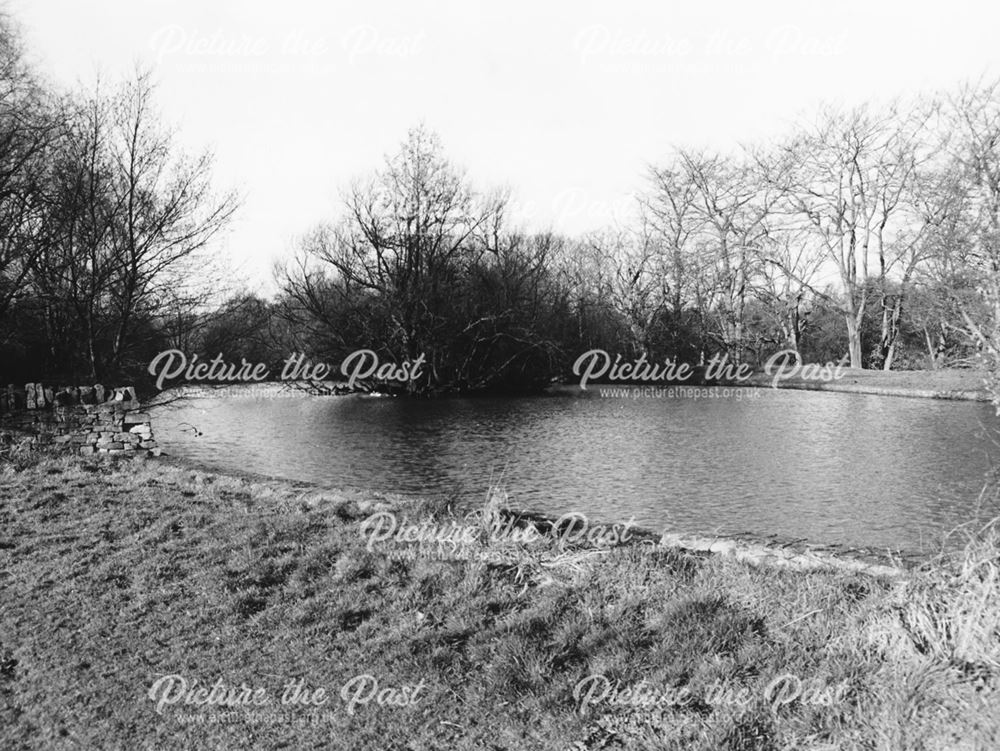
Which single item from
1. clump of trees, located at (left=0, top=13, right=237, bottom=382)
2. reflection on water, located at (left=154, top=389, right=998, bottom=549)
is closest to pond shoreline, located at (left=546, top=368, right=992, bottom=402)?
reflection on water, located at (left=154, top=389, right=998, bottom=549)

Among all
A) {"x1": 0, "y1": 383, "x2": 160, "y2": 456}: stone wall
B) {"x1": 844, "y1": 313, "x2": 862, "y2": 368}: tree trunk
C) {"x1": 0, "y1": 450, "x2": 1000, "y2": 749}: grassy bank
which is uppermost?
{"x1": 844, "y1": 313, "x2": 862, "y2": 368}: tree trunk

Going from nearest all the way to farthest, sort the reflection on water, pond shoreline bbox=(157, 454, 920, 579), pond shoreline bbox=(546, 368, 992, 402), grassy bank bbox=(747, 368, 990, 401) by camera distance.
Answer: pond shoreline bbox=(157, 454, 920, 579)
the reflection on water
grassy bank bbox=(747, 368, 990, 401)
pond shoreline bbox=(546, 368, 992, 402)

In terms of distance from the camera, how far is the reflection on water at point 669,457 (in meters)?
8.58

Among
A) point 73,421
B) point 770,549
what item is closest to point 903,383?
point 770,549

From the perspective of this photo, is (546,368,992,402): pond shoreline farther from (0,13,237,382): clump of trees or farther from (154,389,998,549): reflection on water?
(0,13,237,382): clump of trees

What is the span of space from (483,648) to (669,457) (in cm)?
915

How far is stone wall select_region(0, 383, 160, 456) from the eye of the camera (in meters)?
11.3

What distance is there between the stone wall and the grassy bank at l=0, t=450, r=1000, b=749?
610cm

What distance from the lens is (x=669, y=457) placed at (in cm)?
1282

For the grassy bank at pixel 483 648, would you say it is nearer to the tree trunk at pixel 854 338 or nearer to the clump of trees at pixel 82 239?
the clump of trees at pixel 82 239

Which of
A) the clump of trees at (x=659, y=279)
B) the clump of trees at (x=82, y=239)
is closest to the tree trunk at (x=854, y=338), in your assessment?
the clump of trees at (x=659, y=279)

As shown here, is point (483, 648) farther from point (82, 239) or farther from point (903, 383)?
point (903, 383)

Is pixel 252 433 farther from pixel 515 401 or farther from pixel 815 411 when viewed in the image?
pixel 815 411

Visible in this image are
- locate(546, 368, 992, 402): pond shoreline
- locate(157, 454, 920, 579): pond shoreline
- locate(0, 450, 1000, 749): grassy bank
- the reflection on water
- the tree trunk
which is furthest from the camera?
the tree trunk
